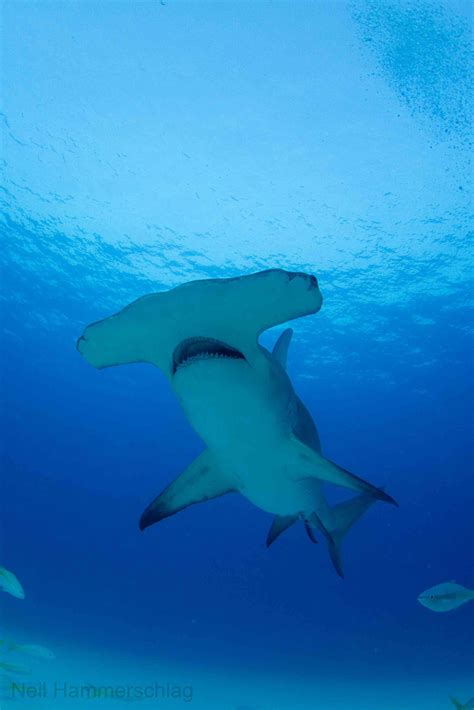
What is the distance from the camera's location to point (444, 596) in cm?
683

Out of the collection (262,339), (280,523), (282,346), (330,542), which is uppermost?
(262,339)

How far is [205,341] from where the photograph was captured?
314 centimetres

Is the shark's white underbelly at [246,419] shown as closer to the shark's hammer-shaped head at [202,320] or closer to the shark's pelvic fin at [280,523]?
the shark's hammer-shaped head at [202,320]

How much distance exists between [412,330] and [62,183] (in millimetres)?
11657

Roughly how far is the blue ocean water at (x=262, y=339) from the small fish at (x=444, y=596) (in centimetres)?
909

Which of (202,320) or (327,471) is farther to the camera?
(327,471)

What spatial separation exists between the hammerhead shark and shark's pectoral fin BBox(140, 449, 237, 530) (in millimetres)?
140

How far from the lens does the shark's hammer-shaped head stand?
287 cm

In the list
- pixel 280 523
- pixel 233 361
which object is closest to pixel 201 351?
pixel 233 361

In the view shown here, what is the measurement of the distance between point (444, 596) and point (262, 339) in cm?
1185

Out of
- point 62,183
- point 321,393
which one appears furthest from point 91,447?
point 62,183

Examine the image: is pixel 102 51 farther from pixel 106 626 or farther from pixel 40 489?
pixel 106 626

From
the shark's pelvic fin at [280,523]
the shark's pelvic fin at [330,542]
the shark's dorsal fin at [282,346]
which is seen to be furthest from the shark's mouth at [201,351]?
the shark's pelvic fin at [280,523]

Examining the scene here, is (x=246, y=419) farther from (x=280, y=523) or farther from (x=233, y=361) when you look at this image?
(x=280, y=523)
